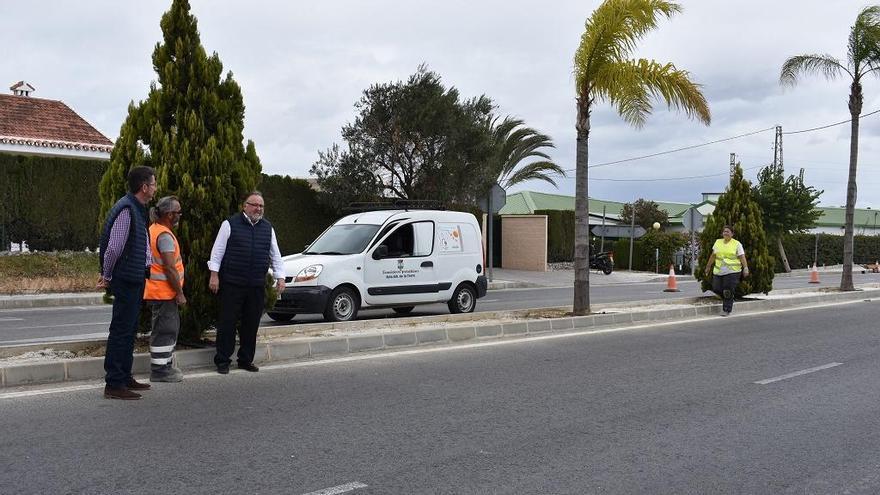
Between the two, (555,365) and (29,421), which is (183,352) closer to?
(29,421)

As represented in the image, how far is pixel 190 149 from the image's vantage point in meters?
8.44

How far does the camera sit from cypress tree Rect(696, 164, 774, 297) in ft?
55.4

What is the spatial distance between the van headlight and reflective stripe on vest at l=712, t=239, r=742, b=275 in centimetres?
771

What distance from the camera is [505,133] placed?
1471 inches

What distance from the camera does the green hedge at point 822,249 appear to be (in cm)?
4709

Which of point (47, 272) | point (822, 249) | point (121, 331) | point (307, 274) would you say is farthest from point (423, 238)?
point (822, 249)

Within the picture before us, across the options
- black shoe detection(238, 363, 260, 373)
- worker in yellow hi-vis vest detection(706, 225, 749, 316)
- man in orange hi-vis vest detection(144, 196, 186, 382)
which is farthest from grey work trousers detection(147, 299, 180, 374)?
worker in yellow hi-vis vest detection(706, 225, 749, 316)

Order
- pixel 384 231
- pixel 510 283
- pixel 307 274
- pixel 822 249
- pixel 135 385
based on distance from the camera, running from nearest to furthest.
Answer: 1. pixel 135 385
2. pixel 307 274
3. pixel 384 231
4. pixel 510 283
5. pixel 822 249

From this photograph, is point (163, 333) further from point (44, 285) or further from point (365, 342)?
point (44, 285)

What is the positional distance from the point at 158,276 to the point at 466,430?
127 inches

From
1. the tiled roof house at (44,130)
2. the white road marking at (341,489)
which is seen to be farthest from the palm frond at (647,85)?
the tiled roof house at (44,130)

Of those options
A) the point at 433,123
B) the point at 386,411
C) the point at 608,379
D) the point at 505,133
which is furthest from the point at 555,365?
the point at 505,133

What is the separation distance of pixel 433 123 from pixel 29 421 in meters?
21.5

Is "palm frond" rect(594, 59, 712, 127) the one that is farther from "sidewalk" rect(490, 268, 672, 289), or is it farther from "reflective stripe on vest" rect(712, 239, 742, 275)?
"sidewalk" rect(490, 268, 672, 289)
